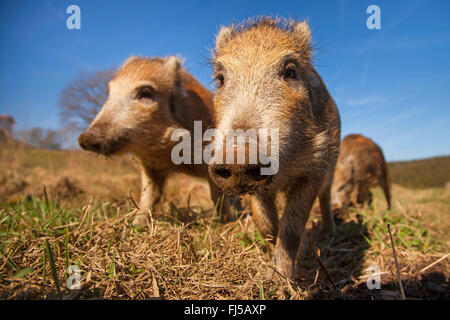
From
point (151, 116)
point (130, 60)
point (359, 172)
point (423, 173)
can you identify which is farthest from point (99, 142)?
point (423, 173)

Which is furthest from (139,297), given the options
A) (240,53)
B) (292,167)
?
(240,53)

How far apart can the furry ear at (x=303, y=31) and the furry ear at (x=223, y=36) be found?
79 cm

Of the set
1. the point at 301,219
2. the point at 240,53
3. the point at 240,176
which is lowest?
the point at 301,219

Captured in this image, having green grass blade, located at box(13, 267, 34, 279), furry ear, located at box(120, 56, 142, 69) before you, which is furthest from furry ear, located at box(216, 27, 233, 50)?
green grass blade, located at box(13, 267, 34, 279)

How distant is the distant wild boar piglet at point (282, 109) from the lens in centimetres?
236

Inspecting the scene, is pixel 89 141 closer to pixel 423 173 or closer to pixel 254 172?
pixel 254 172

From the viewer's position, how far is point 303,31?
11.0ft

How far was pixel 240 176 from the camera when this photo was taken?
5.77ft

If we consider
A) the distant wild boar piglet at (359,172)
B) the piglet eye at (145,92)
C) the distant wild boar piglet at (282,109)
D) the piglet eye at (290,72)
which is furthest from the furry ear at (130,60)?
the distant wild boar piglet at (359,172)

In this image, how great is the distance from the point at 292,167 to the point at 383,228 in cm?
268

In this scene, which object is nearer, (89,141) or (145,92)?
(89,141)

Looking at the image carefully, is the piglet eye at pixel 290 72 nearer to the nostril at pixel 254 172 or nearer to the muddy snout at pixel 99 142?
the nostril at pixel 254 172

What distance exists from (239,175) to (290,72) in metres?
1.58
